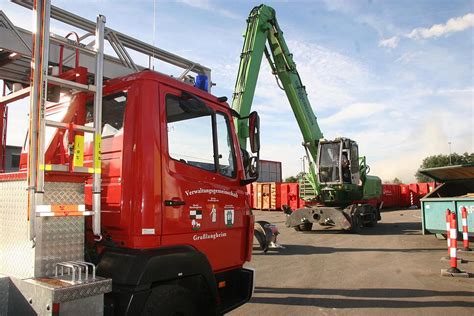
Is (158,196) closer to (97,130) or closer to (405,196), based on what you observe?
(97,130)

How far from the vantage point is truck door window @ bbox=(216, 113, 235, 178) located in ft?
14.1

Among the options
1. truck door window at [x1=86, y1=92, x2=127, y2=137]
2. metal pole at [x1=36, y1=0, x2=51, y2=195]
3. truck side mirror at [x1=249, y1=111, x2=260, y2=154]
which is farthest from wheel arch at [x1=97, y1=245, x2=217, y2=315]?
truck side mirror at [x1=249, y1=111, x2=260, y2=154]

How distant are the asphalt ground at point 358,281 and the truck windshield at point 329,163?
358 cm

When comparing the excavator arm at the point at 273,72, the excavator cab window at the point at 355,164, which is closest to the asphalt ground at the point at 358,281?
the excavator arm at the point at 273,72

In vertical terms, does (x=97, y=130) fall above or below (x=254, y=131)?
below

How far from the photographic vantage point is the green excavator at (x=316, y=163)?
1280 cm

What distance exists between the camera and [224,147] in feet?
14.3

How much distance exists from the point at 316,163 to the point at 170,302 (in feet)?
42.9

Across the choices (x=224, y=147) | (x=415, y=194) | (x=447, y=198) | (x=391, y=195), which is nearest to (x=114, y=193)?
(x=224, y=147)

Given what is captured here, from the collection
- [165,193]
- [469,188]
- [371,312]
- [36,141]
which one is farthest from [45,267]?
[469,188]

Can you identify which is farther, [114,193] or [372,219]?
[372,219]

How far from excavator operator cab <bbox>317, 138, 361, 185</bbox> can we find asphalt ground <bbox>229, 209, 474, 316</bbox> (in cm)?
351

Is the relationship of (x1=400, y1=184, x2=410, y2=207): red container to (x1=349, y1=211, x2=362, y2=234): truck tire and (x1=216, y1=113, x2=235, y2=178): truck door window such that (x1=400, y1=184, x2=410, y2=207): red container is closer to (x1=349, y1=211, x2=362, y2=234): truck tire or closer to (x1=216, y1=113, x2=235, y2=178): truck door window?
(x1=349, y1=211, x2=362, y2=234): truck tire

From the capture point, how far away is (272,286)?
23.4 feet
